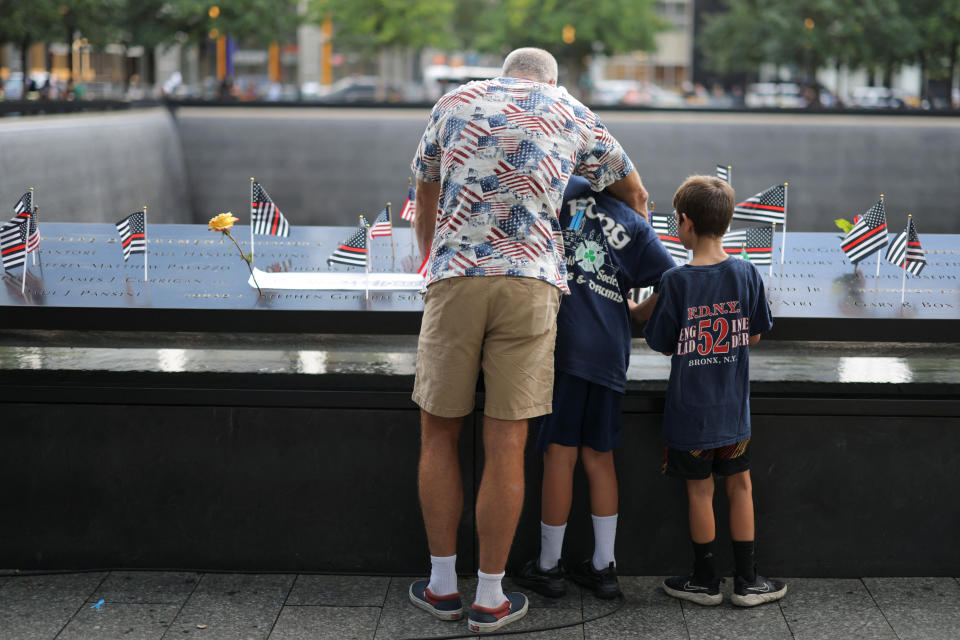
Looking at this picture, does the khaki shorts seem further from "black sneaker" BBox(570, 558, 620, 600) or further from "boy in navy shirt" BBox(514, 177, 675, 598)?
"black sneaker" BBox(570, 558, 620, 600)

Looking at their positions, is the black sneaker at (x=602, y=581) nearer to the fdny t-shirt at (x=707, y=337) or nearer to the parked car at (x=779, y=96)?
the fdny t-shirt at (x=707, y=337)

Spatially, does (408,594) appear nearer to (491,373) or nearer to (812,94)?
(491,373)

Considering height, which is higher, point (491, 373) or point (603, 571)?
point (491, 373)

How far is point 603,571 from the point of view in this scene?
3.56 meters

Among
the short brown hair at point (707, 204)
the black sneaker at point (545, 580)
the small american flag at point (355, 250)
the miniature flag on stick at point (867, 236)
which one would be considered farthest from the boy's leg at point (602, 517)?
the miniature flag on stick at point (867, 236)

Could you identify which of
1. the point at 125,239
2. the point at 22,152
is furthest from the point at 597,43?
the point at 125,239

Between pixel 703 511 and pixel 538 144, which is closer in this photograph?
pixel 538 144

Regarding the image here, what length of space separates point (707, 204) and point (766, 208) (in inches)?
42.7

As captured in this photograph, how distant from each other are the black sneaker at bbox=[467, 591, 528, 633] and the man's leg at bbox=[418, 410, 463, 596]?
0.19 metres

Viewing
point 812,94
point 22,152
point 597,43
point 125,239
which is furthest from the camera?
point 597,43

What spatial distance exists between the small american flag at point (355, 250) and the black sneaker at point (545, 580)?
1337 mm

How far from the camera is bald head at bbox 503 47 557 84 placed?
10.5 feet

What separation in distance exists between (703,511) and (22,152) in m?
8.38

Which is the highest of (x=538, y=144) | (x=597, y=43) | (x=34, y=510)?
(x=597, y=43)
